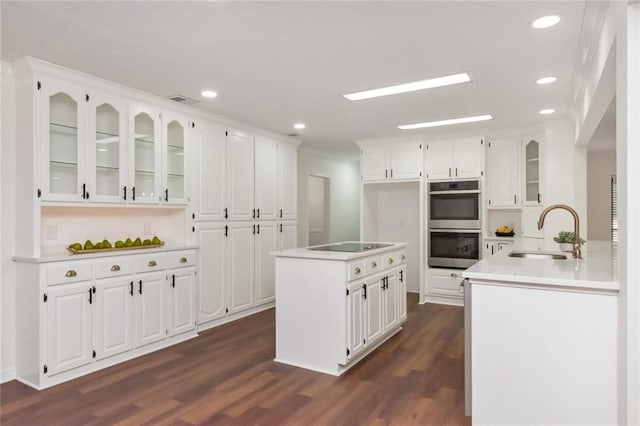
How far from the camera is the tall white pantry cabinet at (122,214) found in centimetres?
295

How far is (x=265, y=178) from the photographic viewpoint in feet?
17.4

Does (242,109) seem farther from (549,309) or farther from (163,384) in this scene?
(549,309)

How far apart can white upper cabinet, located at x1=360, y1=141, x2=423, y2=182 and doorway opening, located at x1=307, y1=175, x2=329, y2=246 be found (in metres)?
1.64

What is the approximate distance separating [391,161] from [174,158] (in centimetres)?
318

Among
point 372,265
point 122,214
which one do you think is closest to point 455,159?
point 372,265

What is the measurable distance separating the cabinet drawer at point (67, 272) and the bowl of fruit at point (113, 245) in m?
0.20

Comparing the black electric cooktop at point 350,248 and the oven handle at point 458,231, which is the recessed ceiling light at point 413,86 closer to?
the black electric cooktop at point 350,248

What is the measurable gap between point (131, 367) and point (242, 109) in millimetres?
2727

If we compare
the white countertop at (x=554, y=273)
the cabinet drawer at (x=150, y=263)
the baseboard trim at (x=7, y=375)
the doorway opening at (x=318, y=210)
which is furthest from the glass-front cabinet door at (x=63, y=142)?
the doorway opening at (x=318, y=210)

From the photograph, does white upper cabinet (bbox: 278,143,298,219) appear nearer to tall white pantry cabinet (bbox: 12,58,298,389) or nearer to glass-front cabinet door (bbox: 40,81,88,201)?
tall white pantry cabinet (bbox: 12,58,298,389)

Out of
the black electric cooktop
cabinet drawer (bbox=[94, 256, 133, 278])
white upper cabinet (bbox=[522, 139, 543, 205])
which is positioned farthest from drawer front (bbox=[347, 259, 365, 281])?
white upper cabinet (bbox=[522, 139, 543, 205])

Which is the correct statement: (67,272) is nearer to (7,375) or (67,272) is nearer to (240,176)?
(7,375)

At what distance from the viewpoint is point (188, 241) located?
418cm

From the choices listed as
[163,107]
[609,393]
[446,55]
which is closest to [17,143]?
[163,107]
